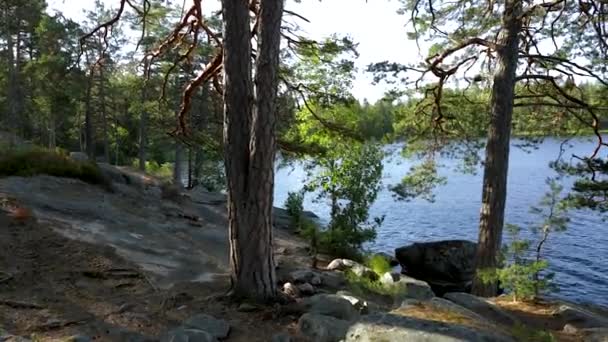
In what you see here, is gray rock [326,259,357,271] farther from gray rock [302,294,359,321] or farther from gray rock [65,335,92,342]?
gray rock [65,335,92,342]

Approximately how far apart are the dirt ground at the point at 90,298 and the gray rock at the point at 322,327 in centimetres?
26

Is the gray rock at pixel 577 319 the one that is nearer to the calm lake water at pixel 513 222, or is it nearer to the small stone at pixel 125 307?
the calm lake water at pixel 513 222

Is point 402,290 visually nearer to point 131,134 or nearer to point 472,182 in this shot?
point 472,182

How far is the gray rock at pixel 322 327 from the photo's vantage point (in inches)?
165

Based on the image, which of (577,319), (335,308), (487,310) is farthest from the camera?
(577,319)

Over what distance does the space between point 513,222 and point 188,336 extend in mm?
19248

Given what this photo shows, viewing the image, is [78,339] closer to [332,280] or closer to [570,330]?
[332,280]

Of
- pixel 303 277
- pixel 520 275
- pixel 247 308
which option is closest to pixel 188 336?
pixel 247 308

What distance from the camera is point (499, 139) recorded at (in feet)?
26.4

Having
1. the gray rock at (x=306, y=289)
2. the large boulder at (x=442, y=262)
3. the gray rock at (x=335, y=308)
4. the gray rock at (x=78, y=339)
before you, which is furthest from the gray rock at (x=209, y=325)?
the large boulder at (x=442, y=262)

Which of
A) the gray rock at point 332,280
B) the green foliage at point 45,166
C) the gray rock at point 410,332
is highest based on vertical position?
the green foliage at point 45,166

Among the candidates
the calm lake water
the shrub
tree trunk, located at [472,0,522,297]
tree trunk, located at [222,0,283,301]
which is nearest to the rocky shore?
tree trunk, located at [222,0,283,301]

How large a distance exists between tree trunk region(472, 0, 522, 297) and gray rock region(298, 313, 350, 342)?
178 inches

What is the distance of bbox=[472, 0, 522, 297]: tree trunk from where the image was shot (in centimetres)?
804
